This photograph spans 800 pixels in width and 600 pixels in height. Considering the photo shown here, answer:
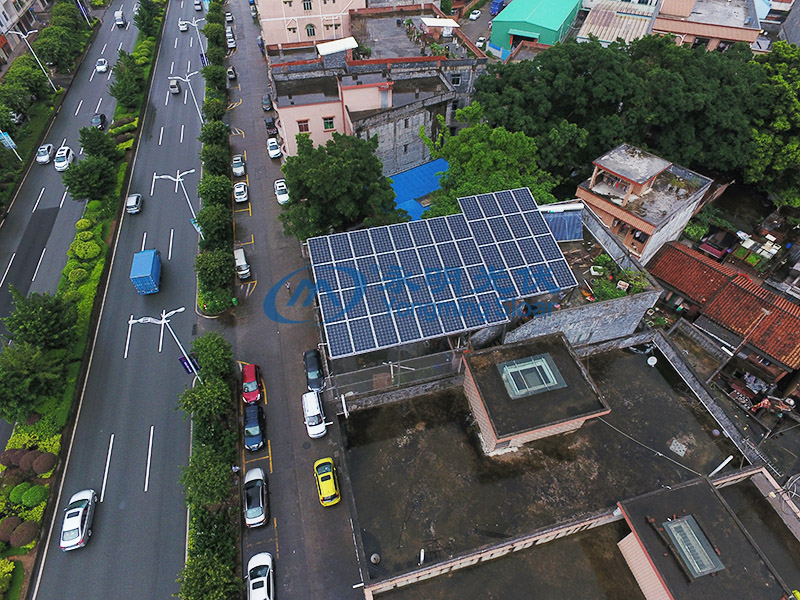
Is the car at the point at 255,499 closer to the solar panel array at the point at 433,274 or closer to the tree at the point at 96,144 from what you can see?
the solar panel array at the point at 433,274

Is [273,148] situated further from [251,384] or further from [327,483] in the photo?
[327,483]

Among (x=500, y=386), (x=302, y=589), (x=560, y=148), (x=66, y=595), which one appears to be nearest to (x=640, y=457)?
(x=500, y=386)

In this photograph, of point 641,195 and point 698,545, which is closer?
point 698,545

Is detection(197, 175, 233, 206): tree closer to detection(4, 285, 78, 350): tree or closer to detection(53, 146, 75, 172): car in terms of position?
detection(4, 285, 78, 350): tree

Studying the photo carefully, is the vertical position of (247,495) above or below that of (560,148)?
below

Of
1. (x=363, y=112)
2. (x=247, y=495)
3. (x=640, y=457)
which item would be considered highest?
(x=363, y=112)

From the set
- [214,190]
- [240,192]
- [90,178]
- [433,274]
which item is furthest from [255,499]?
[90,178]

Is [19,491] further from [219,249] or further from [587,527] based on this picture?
[587,527]
